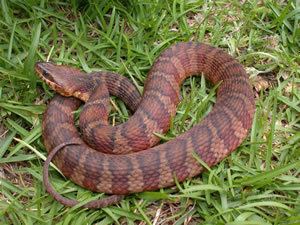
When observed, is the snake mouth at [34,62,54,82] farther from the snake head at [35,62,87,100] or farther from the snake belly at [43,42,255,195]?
the snake belly at [43,42,255,195]

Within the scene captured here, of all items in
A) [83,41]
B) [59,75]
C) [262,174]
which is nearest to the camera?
[262,174]

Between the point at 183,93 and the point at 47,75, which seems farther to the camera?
the point at 183,93

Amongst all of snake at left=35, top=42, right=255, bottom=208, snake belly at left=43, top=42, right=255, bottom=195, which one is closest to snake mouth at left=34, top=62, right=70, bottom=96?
snake at left=35, top=42, right=255, bottom=208

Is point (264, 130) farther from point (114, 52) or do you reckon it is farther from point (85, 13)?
point (85, 13)

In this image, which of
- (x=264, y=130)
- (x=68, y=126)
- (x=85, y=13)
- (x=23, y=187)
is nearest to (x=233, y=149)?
(x=264, y=130)

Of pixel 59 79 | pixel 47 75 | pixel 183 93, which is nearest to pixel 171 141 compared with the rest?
pixel 183 93

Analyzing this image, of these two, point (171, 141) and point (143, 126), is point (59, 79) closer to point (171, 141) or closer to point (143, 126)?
point (143, 126)

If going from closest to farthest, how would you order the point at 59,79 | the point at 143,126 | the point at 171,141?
the point at 171,141, the point at 143,126, the point at 59,79

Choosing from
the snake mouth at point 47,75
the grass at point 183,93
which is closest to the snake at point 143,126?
the snake mouth at point 47,75
